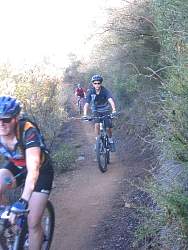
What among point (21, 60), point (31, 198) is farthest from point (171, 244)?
point (21, 60)

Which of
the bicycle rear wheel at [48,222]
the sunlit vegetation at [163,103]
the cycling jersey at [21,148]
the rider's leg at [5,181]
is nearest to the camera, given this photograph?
the cycling jersey at [21,148]

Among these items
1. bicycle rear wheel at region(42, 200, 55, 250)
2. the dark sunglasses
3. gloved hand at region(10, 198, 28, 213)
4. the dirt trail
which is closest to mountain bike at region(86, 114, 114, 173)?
the dirt trail

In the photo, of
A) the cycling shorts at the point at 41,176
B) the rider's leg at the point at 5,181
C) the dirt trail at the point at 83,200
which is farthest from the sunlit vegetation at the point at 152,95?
the rider's leg at the point at 5,181

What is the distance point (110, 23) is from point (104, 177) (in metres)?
4.82

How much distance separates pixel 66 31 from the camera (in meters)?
74.6

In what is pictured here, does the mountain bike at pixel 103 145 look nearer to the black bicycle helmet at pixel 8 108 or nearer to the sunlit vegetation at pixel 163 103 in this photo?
the sunlit vegetation at pixel 163 103

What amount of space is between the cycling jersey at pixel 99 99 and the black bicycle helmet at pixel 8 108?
242 inches

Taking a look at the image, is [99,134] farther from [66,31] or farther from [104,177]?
[66,31]

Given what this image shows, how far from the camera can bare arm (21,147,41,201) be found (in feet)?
14.3

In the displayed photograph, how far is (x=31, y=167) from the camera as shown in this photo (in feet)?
14.7

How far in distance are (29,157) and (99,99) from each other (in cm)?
643

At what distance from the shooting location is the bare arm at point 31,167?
435 cm

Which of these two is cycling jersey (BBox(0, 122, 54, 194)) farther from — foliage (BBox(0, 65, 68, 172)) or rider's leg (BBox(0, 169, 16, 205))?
foliage (BBox(0, 65, 68, 172))

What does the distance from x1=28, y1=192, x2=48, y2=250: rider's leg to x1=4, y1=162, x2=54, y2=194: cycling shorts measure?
0.11 meters
